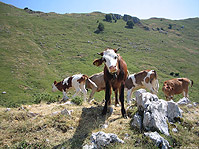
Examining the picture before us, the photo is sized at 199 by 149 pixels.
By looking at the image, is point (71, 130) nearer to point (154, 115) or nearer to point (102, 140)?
point (102, 140)

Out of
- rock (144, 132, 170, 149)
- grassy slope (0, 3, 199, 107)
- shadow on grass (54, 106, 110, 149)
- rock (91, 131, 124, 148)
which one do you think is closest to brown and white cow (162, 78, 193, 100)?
shadow on grass (54, 106, 110, 149)

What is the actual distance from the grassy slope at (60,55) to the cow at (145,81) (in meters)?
8.76

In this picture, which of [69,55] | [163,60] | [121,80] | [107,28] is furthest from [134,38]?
[121,80]

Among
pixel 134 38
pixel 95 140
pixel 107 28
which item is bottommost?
pixel 95 140

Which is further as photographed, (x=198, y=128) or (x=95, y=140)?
(x=198, y=128)

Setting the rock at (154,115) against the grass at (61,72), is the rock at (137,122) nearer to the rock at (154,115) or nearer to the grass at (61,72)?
the rock at (154,115)

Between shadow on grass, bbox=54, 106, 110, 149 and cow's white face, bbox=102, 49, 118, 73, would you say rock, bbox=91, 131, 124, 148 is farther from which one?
cow's white face, bbox=102, 49, 118, 73

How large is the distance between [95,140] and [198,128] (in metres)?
3.40

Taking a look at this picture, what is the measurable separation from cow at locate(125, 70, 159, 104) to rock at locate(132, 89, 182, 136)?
611 centimetres

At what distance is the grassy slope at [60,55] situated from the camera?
22766mm

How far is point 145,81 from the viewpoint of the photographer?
39.0 feet

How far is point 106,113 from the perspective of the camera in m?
6.28

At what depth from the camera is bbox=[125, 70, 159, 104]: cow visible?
458 inches

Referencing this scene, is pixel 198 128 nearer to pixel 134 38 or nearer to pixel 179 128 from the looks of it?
pixel 179 128
